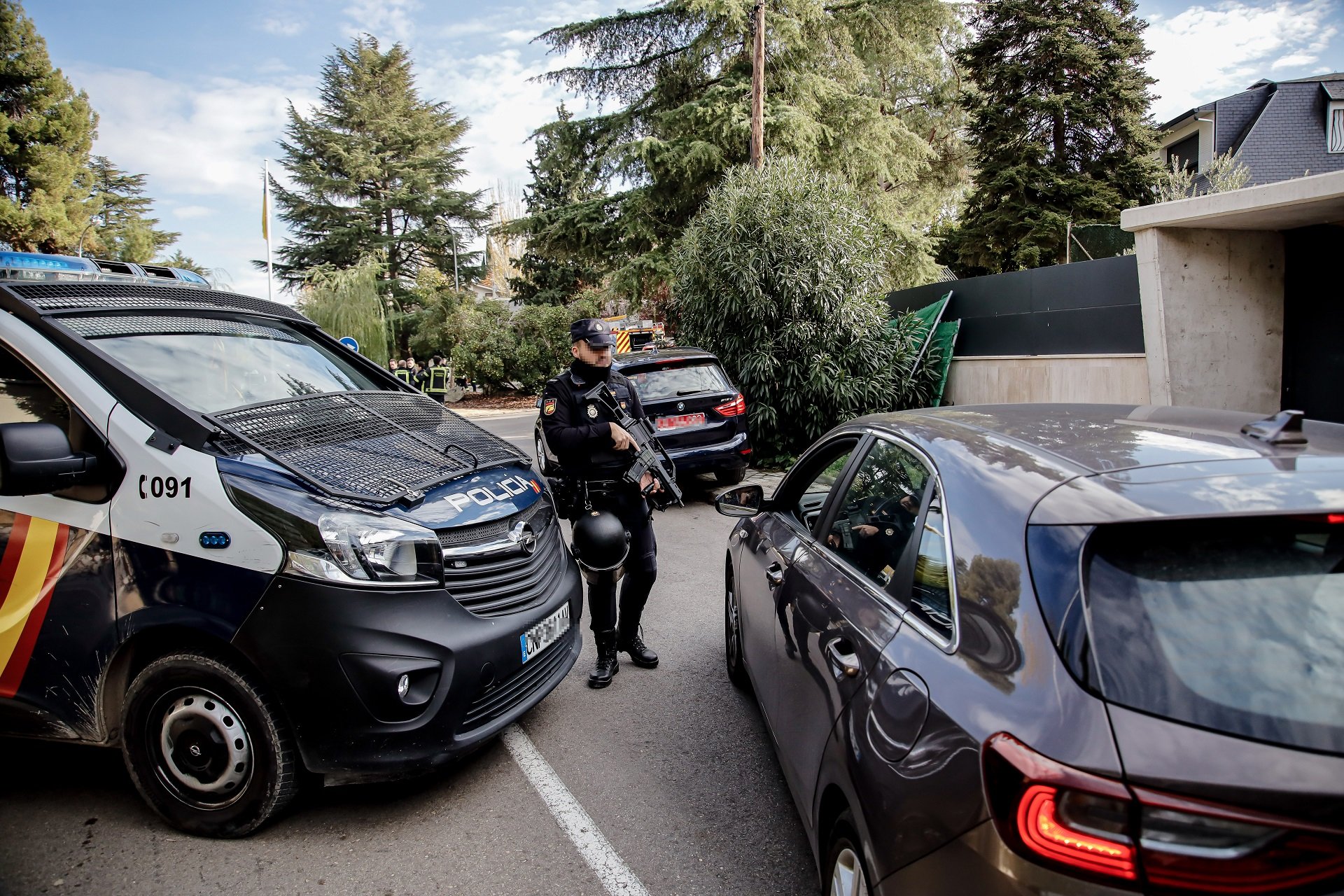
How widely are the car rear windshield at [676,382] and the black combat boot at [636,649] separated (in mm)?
4502

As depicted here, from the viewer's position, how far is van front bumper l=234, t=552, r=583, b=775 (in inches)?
102

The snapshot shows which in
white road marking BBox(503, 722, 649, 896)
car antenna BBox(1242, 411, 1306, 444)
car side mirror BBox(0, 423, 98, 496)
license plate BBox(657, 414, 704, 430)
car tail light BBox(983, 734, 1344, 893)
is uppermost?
car side mirror BBox(0, 423, 98, 496)

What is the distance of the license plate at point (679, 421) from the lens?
866 cm

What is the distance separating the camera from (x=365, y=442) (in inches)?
132

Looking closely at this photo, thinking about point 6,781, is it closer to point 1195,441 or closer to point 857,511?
point 857,511

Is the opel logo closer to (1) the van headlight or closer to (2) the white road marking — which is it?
(1) the van headlight

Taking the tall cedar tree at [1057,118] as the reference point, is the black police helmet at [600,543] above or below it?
below

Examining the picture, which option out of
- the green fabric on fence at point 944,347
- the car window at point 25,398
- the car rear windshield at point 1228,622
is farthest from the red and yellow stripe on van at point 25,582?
the green fabric on fence at point 944,347

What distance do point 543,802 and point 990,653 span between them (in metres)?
2.08

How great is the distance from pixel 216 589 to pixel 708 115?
20.4 metres

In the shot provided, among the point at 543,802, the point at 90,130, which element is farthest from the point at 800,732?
the point at 90,130

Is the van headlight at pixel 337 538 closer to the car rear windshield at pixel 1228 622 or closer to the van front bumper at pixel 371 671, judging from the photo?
the van front bumper at pixel 371 671

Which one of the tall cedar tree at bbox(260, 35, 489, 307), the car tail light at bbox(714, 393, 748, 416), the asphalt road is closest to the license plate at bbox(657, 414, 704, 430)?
the car tail light at bbox(714, 393, 748, 416)

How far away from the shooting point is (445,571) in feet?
9.46
